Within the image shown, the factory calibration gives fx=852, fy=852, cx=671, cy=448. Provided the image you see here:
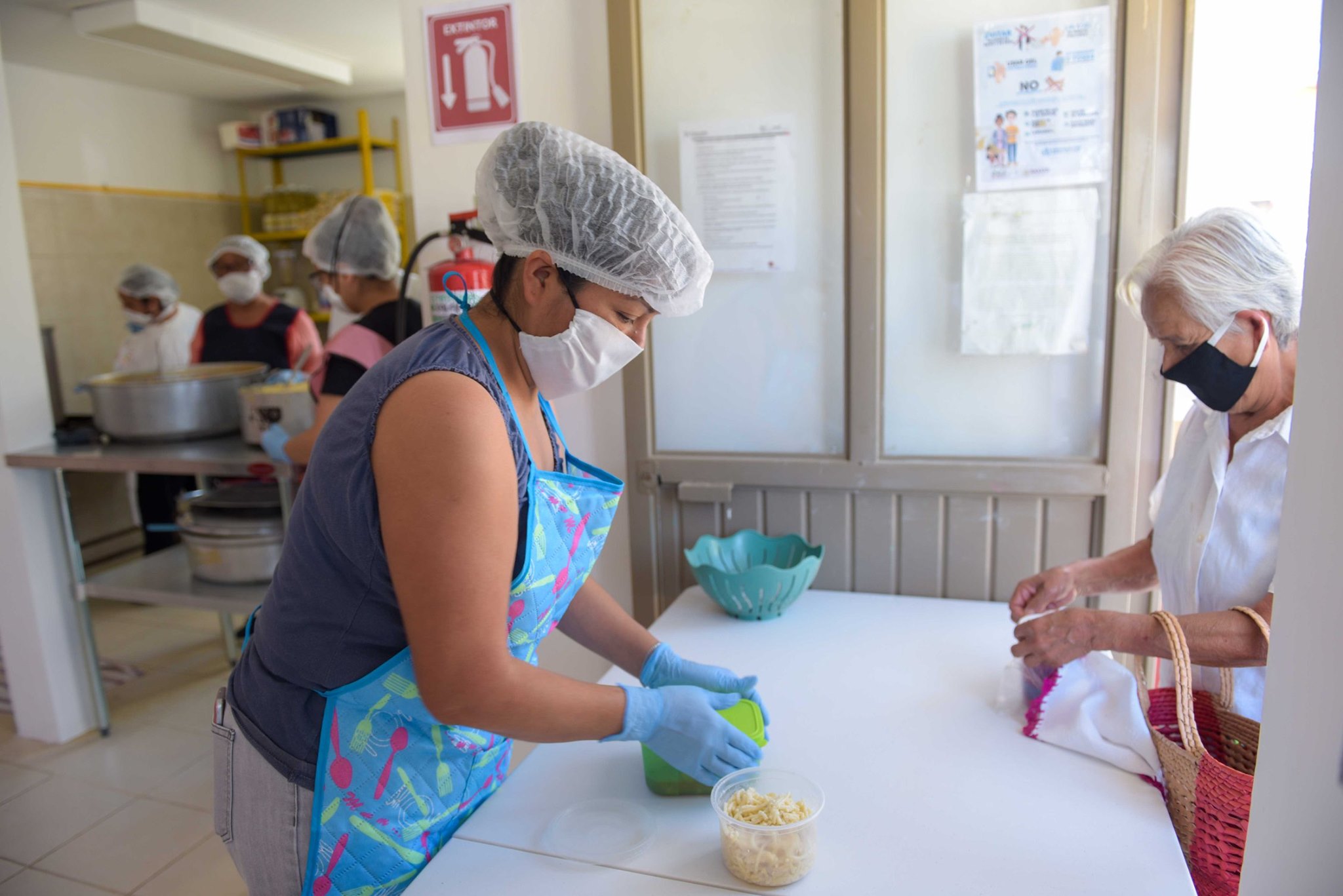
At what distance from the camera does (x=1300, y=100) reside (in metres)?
1.54

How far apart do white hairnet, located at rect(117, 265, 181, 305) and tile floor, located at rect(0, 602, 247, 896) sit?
184cm

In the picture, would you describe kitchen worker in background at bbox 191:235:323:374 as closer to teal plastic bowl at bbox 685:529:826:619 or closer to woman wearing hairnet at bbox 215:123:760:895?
teal plastic bowl at bbox 685:529:826:619

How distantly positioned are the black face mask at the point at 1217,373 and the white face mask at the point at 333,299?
2.04m

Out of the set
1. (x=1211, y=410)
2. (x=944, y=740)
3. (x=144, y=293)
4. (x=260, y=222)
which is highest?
(x=260, y=222)

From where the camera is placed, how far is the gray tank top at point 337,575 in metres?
0.94

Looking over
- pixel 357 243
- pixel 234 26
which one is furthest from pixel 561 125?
pixel 234 26

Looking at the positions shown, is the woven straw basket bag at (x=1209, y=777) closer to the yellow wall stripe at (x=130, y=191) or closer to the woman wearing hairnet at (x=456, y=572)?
the woman wearing hairnet at (x=456, y=572)

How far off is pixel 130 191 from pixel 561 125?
4.36 metres

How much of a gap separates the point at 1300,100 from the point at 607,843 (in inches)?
67.6

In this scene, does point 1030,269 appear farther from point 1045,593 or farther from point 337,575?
point 337,575

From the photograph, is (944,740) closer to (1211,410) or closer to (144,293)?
(1211,410)

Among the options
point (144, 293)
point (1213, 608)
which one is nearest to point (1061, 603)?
point (1213, 608)

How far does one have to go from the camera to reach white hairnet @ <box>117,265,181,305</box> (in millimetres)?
4152

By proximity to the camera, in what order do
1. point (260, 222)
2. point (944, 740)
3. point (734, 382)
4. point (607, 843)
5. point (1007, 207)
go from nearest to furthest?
point (607, 843) → point (944, 740) → point (1007, 207) → point (734, 382) → point (260, 222)
